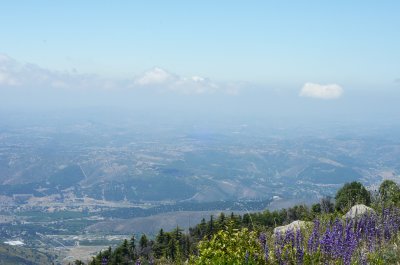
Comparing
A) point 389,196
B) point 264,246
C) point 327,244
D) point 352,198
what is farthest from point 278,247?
point 352,198

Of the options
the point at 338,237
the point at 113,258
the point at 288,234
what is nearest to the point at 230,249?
the point at 288,234

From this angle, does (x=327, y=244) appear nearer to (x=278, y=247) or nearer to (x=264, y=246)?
(x=278, y=247)

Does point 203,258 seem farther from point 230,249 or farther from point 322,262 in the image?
point 322,262

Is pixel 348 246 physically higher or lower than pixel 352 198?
higher

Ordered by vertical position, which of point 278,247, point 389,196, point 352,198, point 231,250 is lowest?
point 352,198

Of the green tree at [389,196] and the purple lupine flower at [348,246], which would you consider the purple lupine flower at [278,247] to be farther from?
the green tree at [389,196]

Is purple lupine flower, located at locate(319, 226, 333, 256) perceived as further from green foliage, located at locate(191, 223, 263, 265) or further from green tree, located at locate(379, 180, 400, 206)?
green tree, located at locate(379, 180, 400, 206)

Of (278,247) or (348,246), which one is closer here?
(348,246)

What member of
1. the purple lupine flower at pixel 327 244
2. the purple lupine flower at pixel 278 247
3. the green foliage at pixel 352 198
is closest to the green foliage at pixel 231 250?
the purple lupine flower at pixel 278 247
